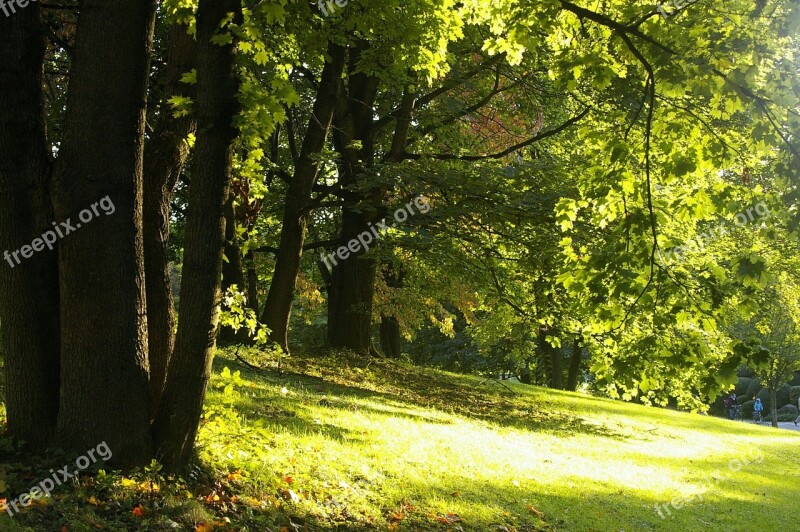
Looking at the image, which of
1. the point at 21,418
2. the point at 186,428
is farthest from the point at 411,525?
the point at 21,418

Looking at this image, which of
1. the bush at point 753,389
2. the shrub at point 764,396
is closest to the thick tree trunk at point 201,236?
the shrub at point 764,396

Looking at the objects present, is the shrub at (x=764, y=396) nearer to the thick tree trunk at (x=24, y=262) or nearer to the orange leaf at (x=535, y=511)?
the orange leaf at (x=535, y=511)

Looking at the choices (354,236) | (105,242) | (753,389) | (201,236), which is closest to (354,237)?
(354,236)

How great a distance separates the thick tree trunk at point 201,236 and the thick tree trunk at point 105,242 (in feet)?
0.71

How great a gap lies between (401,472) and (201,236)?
380cm

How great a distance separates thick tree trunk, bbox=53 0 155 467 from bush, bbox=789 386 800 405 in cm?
5020

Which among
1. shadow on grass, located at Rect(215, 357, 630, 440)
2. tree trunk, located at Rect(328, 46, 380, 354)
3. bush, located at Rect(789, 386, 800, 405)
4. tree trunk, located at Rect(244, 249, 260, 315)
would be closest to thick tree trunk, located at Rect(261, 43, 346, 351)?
shadow on grass, located at Rect(215, 357, 630, 440)

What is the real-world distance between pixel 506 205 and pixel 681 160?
256 inches

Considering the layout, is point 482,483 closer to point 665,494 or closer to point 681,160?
point 665,494

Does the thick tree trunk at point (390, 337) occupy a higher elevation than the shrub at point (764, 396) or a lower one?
higher

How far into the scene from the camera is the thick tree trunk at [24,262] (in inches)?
210

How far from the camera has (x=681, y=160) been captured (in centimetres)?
656

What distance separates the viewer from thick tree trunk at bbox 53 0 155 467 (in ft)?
17.2

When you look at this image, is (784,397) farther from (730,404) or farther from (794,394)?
(730,404)
